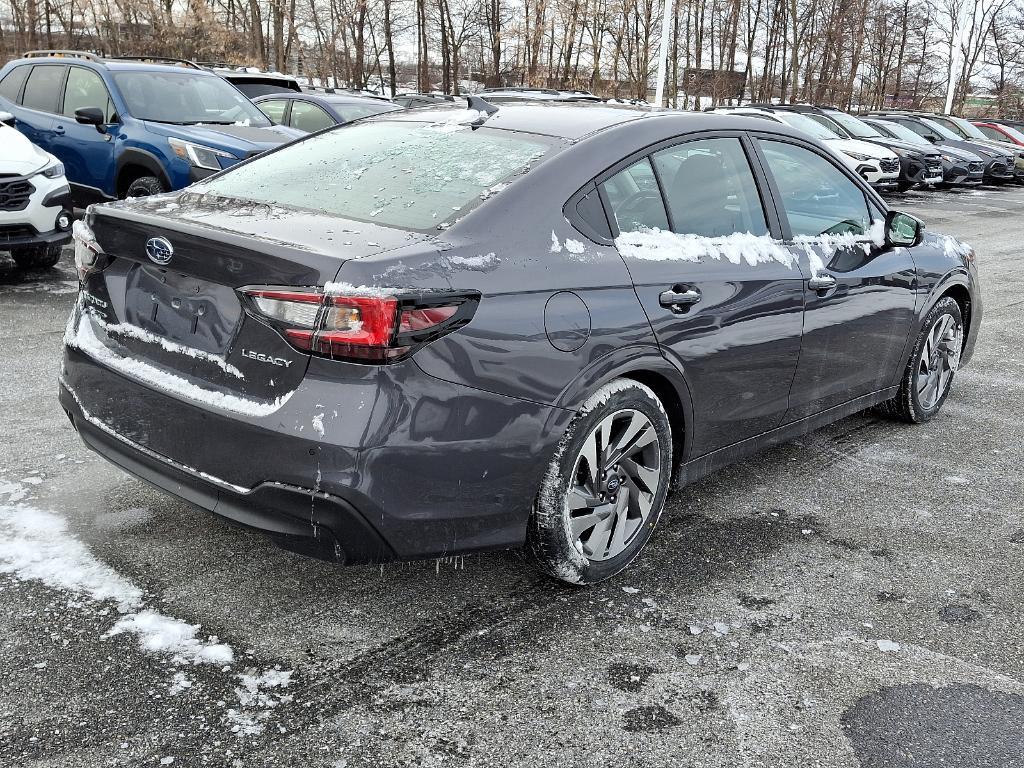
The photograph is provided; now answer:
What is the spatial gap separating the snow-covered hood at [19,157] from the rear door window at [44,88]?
2.16m

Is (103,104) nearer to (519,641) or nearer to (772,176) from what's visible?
(772,176)

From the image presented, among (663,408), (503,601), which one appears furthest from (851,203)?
(503,601)

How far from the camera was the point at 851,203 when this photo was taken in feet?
14.5

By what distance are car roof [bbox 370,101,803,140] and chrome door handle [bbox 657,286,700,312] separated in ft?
2.00

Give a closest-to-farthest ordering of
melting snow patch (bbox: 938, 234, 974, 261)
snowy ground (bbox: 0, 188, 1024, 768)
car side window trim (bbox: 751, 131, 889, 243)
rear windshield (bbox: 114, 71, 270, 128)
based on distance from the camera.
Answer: snowy ground (bbox: 0, 188, 1024, 768)
car side window trim (bbox: 751, 131, 889, 243)
melting snow patch (bbox: 938, 234, 974, 261)
rear windshield (bbox: 114, 71, 270, 128)

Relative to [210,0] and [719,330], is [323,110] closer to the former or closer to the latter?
[719,330]

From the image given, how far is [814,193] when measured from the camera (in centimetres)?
420

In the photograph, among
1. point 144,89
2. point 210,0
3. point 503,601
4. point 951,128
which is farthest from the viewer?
point 210,0

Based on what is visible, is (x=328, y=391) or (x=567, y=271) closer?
(x=328, y=391)

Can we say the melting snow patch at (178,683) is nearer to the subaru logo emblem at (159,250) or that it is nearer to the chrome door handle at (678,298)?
the subaru logo emblem at (159,250)

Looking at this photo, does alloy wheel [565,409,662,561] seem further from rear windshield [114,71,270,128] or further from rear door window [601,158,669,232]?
rear windshield [114,71,270,128]

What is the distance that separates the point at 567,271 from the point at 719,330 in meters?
0.79

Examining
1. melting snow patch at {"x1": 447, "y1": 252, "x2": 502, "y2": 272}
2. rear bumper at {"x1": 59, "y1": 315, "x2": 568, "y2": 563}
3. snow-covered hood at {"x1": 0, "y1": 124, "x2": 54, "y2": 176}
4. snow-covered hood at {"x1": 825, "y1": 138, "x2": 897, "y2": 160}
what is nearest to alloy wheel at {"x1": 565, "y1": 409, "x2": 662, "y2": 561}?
rear bumper at {"x1": 59, "y1": 315, "x2": 568, "y2": 563}

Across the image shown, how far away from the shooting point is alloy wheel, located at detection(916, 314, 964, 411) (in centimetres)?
511
